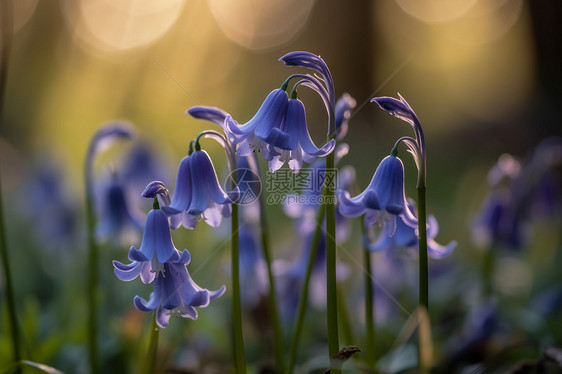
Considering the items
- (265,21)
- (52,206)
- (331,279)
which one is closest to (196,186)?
(331,279)

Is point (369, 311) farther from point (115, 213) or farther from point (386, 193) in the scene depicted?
point (115, 213)

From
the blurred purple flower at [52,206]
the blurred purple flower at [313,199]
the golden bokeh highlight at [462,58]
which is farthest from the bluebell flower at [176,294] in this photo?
the golden bokeh highlight at [462,58]

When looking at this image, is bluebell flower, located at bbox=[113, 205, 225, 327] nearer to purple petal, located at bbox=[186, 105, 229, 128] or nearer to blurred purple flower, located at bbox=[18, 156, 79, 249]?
purple petal, located at bbox=[186, 105, 229, 128]

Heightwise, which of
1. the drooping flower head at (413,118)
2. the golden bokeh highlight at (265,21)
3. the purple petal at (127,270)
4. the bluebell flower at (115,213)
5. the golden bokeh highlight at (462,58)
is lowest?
the purple petal at (127,270)

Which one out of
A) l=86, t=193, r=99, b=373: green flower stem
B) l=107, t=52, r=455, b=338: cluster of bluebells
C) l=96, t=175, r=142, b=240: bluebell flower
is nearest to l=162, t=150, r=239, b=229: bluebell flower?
l=107, t=52, r=455, b=338: cluster of bluebells

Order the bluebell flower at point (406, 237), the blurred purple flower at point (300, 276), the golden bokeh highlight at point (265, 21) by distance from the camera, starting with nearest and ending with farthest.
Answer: the bluebell flower at point (406, 237) → the blurred purple flower at point (300, 276) → the golden bokeh highlight at point (265, 21)

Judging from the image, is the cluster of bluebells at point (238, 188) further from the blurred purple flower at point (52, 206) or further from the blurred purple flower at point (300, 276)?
the blurred purple flower at point (52, 206)
